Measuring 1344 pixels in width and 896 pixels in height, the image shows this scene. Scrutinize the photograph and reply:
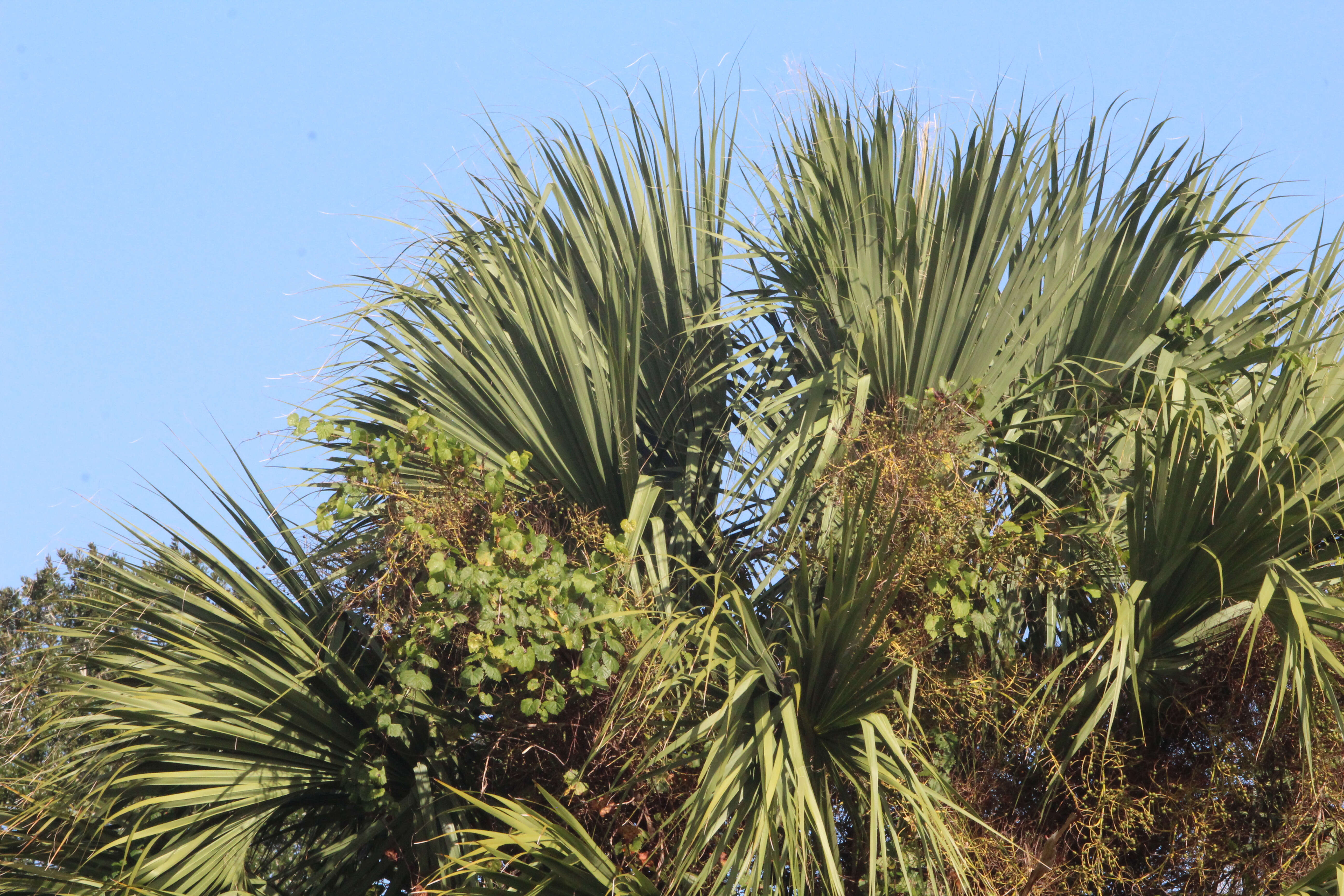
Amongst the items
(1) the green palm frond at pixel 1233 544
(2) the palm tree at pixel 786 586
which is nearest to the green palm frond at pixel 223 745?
(2) the palm tree at pixel 786 586

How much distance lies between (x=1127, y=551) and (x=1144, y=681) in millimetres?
380

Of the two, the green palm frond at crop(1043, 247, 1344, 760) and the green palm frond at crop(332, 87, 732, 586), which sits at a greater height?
the green palm frond at crop(332, 87, 732, 586)

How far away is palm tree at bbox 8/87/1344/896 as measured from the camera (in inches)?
141

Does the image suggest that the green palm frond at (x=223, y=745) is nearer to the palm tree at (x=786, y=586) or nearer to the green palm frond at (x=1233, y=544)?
the palm tree at (x=786, y=586)

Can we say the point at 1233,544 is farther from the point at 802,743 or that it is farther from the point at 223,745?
the point at 223,745

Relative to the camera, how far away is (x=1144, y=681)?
386 centimetres

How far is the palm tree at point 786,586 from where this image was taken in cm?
358

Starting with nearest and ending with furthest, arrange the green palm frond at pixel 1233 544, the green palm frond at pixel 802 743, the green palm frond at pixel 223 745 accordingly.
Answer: the green palm frond at pixel 802 743
the green palm frond at pixel 1233 544
the green palm frond at pixel 223 745

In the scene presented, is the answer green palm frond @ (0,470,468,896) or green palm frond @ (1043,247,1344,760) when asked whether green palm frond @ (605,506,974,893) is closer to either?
green palm frond @ (1043,247,1344,760)

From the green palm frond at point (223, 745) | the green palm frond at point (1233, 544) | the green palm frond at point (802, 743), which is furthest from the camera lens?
the green palm frond at point (223, 745)

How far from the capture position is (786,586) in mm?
4449

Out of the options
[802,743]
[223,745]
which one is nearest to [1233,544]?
[802,743]

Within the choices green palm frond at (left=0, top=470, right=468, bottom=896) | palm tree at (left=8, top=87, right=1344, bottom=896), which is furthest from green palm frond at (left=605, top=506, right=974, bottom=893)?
green palm frond at (left=0, top=470, right=468, bottom=896)

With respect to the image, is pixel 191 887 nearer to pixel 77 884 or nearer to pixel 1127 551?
pixel 77 884
